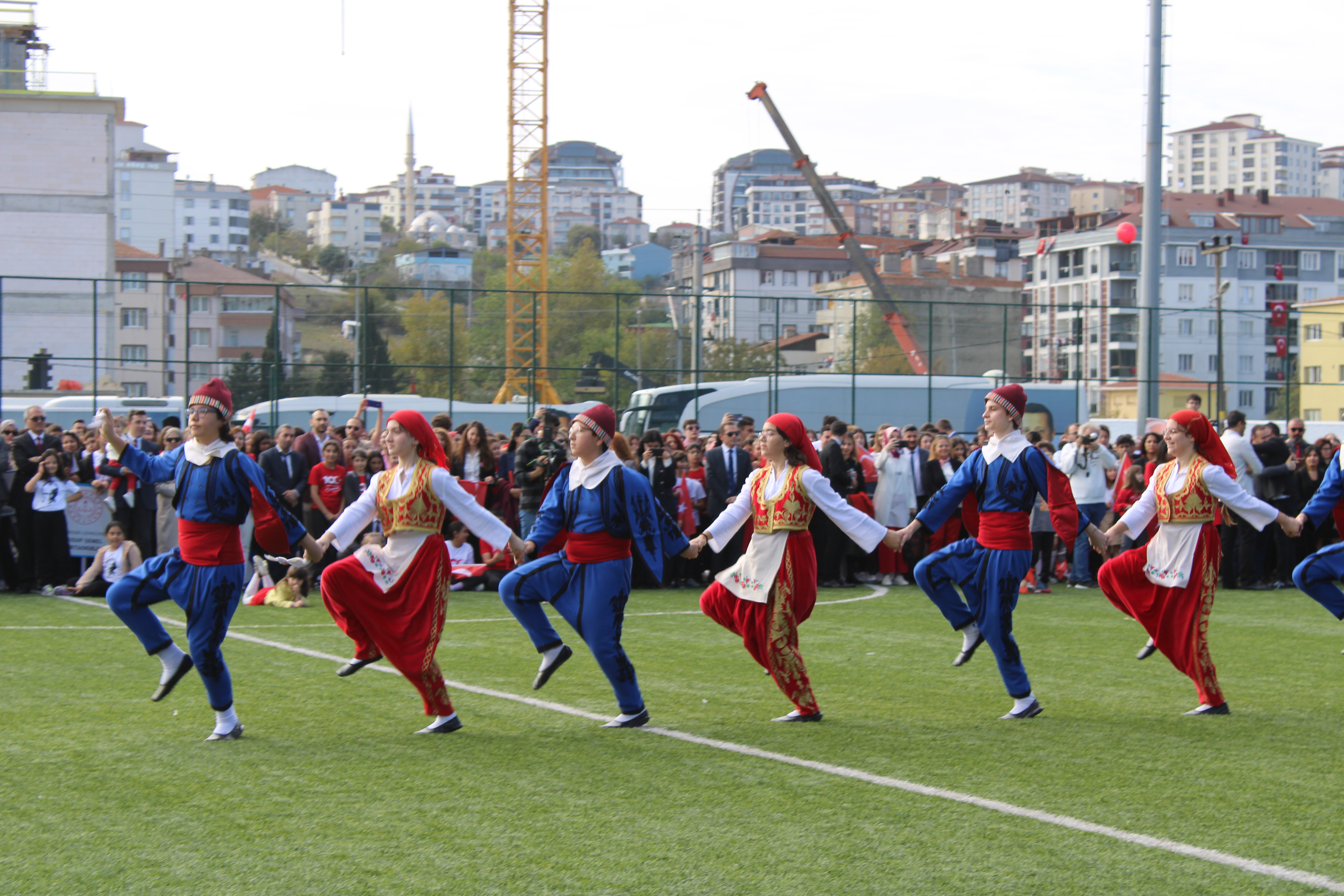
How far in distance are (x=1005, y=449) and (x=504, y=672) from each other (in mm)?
3545

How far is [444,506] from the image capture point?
7000 mm

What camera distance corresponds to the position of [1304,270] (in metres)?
98.4

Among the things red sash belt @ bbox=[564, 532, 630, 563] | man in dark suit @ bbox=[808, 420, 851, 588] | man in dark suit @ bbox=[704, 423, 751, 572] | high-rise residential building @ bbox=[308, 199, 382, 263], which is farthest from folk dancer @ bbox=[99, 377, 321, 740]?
high-rise residential building @ bbox=[308, 199, 382, 263]

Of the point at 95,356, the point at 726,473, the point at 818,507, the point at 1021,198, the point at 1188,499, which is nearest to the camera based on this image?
the point at 818,507

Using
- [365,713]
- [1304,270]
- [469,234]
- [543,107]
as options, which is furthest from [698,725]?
[469,234]

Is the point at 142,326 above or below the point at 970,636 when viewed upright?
above

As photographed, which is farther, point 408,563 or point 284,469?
point 284,469

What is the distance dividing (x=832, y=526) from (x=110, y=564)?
7346mm

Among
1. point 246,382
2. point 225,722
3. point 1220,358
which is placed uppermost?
point 1220,358

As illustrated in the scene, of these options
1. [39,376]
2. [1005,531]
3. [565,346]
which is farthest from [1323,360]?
[1005,531]

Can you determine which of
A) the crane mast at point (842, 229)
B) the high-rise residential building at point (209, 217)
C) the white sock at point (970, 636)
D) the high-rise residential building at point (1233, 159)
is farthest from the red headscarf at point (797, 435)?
the high-rise residential building at point (1233, 159)

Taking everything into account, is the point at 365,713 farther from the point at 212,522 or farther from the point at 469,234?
the point at 469,234

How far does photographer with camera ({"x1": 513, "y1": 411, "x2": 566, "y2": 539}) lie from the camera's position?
518 inches

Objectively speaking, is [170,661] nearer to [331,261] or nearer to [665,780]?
[665,780]
